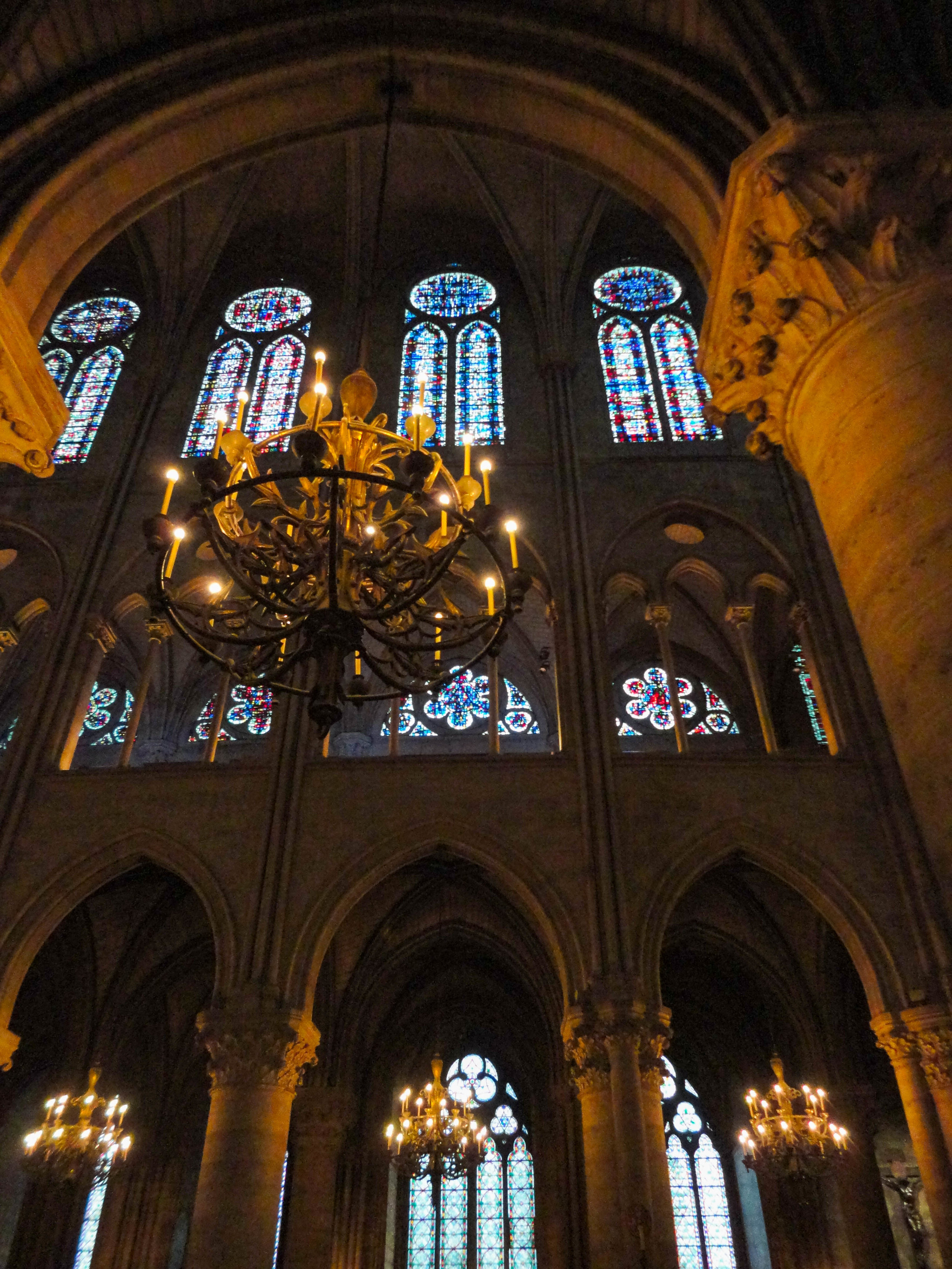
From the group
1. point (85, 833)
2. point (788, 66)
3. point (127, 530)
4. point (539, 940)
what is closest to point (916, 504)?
point (788, 66)

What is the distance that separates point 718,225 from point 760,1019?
37.2ft

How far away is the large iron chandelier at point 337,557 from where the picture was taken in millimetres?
5469

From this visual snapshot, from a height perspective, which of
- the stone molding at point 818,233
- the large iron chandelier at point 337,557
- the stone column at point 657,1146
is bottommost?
the stone column at point 657,1146

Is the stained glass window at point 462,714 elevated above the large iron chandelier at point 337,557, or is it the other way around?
the stained glass window at point 462,714

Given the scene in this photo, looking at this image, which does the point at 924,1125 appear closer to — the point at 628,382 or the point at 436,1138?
the point at 436,1138

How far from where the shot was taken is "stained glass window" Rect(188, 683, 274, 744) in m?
15.9

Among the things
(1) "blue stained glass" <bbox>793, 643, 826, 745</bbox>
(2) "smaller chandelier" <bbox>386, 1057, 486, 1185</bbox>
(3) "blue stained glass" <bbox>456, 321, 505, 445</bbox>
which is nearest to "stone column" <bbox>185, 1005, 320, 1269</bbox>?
(2) "smaller chandelier" <bbox>386, 1057, 486, 1185</bbox>

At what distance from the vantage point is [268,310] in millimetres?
17406

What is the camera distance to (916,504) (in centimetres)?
498

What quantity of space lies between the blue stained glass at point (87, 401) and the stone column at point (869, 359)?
Result: 10972 millimetres

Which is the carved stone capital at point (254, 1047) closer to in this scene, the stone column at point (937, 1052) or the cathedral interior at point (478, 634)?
the cathedral interior at point (478, 634)

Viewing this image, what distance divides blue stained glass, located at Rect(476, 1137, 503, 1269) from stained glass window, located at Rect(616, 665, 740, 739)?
715 cm

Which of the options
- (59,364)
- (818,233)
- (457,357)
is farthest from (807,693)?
(59,364)

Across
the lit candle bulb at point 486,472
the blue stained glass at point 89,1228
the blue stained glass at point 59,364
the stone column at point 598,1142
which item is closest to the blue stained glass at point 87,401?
the blue stained glass at point 59,364
